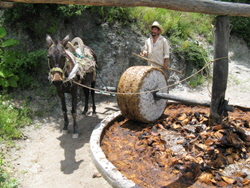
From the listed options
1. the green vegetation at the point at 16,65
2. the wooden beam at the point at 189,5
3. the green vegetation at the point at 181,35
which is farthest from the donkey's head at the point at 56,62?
the green vegetation at the point at 181,35

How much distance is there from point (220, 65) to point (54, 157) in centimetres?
348

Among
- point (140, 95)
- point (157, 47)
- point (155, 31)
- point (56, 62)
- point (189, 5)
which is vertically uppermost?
point (189, 5)

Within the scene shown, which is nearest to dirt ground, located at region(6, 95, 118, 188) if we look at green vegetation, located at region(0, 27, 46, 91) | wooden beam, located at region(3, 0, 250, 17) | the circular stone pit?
the circular stone pit

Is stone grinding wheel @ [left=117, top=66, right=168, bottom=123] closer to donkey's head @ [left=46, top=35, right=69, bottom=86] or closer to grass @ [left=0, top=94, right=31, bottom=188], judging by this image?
donkey's head @ [left=46, top=35, right=69, bottom=86]

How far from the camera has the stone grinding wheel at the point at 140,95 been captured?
465cm

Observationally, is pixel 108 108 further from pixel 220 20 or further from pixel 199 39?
pixel 199 39

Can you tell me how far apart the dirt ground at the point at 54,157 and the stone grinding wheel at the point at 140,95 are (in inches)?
44.1

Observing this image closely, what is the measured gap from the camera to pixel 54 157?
14.1 ft

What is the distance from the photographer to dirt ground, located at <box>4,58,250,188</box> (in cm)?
359

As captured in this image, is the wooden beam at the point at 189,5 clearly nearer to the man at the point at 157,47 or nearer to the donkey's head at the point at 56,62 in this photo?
the donkey's head at the point at 56,62

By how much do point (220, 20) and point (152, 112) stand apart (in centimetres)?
225

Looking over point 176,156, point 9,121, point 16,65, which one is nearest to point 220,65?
point 176,156

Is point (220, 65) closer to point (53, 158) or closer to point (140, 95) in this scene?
point (140, 95)

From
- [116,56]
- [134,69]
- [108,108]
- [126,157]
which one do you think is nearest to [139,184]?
[126,157]
